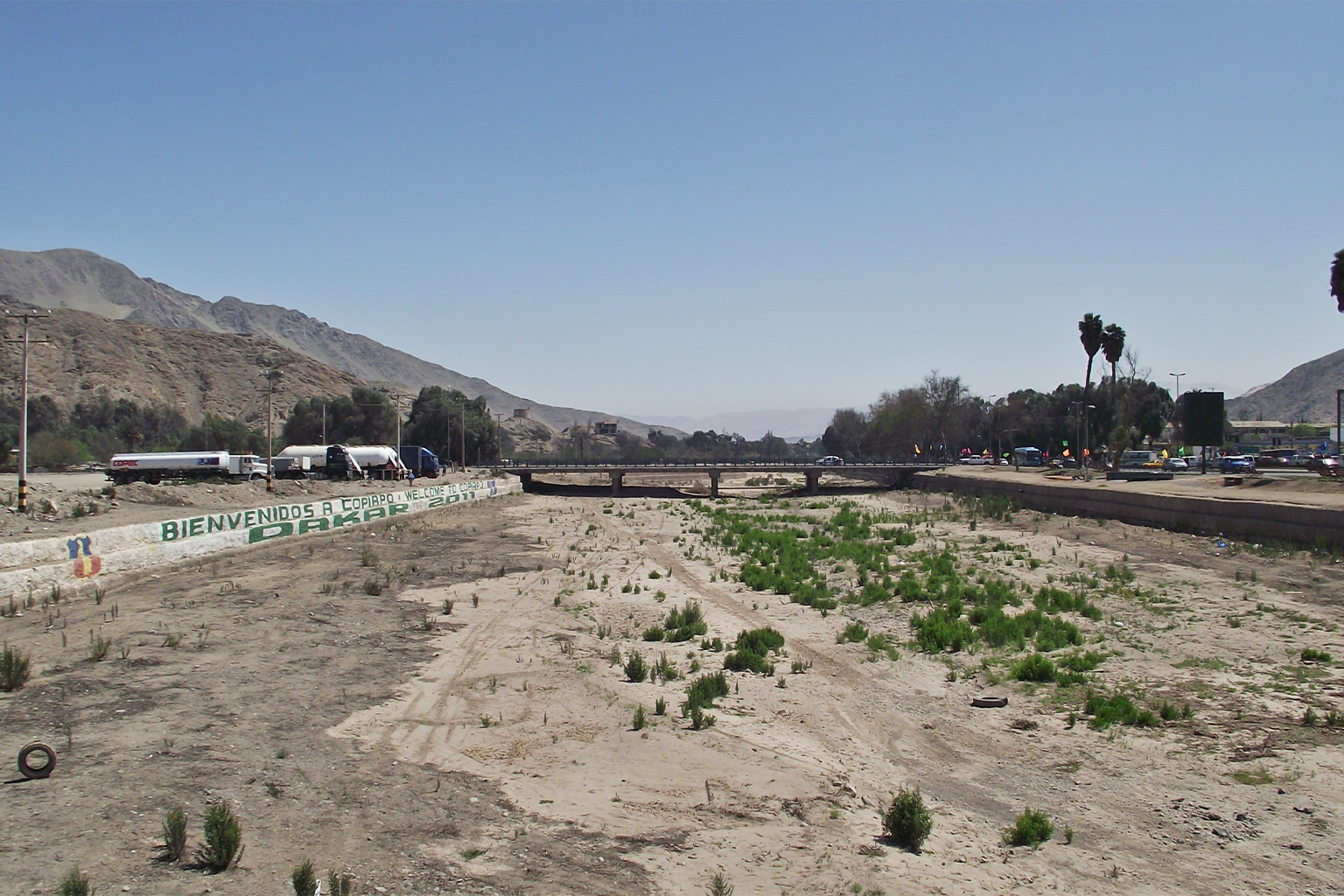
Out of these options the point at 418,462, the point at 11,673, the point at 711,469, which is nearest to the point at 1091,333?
the point at 711,469

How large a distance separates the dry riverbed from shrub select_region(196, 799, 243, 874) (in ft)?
0.48

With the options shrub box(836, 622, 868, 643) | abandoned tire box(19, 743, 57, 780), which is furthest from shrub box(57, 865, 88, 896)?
shrub box(836, 622, 868, 643)

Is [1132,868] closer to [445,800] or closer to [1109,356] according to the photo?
[445,800]

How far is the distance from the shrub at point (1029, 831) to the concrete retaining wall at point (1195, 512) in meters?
30.9

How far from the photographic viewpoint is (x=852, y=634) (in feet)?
67.6

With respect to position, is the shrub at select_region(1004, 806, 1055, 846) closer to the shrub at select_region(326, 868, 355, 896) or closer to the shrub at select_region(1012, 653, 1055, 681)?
the shrub at select_region(1012, 653, 1055, 681)

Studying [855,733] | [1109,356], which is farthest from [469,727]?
[1109,356]

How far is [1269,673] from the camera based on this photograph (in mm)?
16094

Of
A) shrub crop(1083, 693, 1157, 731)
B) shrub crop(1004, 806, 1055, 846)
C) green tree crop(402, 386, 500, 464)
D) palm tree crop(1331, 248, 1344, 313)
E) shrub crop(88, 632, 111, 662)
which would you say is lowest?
shrub crop(1004, 806, 1055, 846)

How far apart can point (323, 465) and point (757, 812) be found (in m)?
75.6

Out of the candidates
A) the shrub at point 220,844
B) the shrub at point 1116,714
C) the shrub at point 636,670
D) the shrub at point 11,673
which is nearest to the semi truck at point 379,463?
the shrub at point 636,670

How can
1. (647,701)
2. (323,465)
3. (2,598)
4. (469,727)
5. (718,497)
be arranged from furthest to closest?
(718,497) → (323,465) → (2,598) → (647,701) → (469,727)

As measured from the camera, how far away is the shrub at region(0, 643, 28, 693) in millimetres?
12938

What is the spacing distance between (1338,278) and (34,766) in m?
62.2
